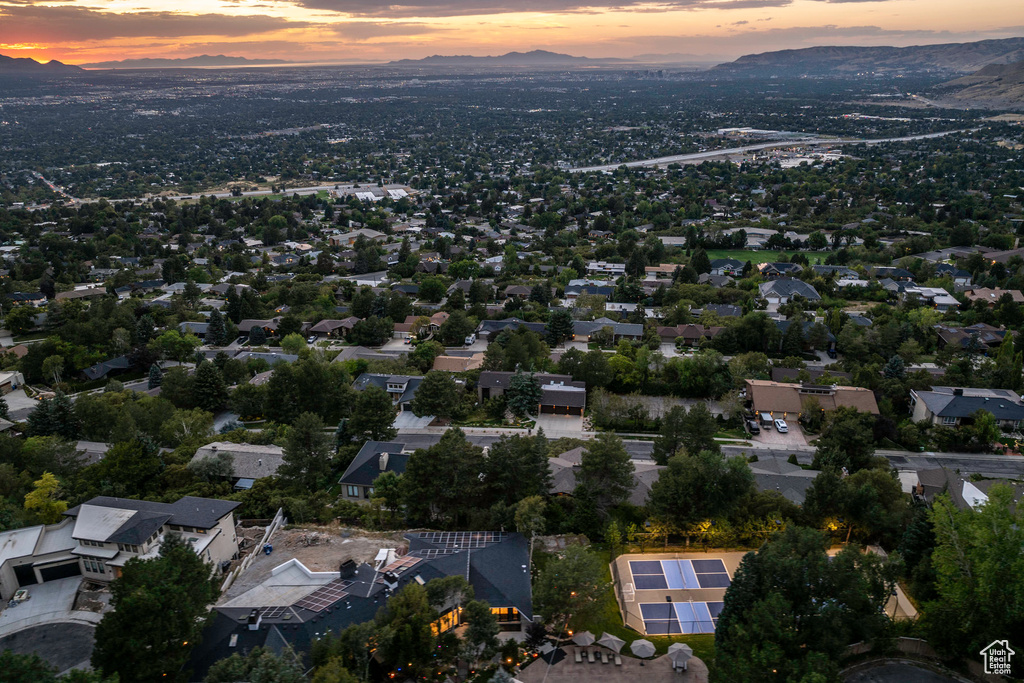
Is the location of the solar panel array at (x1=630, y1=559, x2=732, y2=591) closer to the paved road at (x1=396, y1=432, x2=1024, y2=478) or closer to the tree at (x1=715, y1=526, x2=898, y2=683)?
the tree at (x1=715, y1=526, x2=898, y2=683)

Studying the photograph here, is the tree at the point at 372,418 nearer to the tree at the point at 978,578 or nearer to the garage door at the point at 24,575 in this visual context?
the garage door at the point at 24,575

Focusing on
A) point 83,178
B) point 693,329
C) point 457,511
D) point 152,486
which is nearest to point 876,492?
point 457,511

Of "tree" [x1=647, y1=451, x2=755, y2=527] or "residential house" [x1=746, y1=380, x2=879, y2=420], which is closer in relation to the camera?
"tree" [x1=647, y1=451, x2=755, y2=527]

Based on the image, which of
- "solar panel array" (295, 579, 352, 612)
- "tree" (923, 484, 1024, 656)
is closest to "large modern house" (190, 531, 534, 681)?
"solar panel array" (295, 579, 352, 612)

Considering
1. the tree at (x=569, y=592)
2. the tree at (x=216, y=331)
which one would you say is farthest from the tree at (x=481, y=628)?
the tree at (x=216, y=331)

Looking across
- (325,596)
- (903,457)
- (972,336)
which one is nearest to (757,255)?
(972,336)

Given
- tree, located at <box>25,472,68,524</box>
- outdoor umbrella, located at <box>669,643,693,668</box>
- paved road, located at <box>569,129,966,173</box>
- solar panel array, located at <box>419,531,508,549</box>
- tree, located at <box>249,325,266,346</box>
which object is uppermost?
paved road, located at <box>569,129,966,173</box>

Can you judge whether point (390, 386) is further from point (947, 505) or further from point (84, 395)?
point (947, 505)
